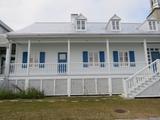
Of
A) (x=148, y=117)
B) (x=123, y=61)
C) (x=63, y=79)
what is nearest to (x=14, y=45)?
(x=63, y=79)

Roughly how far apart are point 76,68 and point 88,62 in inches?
45.7

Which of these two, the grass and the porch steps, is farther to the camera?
the porch steps

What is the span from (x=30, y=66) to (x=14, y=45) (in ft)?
9.68

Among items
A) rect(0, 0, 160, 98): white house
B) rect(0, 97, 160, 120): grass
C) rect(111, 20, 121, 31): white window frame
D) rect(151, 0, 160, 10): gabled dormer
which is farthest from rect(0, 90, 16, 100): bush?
rect(151, 0, 160, 10): gabled dormer

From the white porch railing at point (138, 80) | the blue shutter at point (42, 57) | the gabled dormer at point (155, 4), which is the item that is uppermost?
the gabled dormer at point (155, 4)

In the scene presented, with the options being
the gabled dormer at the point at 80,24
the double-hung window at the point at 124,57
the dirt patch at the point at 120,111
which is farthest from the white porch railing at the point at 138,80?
the gabled dormer at the point at 80,24

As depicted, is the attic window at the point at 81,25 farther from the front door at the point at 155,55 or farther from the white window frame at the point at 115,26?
the front door at the point at 155,55

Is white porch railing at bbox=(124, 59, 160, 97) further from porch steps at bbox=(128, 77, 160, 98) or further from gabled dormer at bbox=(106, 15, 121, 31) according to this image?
gabled dormer at bbox=(106, 15, 121, 31)

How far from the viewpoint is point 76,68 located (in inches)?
577

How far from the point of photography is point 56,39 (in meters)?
14.0

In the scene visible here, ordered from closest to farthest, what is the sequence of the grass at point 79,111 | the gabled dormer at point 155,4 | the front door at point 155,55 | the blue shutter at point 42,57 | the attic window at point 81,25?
the grass at point 79,111 → the blue shutter at point 42,57 → the attic window at point 81,25 → the front door at point 155,55 → the gabled dormer at point 155,4

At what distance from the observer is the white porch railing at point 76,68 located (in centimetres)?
1325

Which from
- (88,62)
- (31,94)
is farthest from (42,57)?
(31,94)

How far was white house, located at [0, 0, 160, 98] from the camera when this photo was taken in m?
12.1
